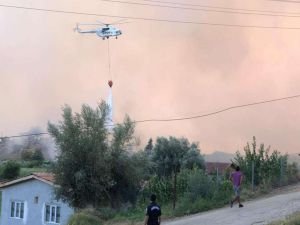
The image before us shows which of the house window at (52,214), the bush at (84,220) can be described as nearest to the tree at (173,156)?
the house window at (52,214)

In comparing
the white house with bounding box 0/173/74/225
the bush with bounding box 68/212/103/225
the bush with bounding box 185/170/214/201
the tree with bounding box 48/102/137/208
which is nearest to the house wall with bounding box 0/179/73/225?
the white house with bounding box 0/173/74/225

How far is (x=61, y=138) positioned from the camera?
1094 inches

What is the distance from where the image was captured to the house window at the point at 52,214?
34.6 m

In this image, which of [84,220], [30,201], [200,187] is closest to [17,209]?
[30,201]

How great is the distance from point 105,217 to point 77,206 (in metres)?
1.96

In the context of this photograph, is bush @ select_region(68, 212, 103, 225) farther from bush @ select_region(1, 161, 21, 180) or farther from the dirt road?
bush @ select_region(1, 161, 21, 180)

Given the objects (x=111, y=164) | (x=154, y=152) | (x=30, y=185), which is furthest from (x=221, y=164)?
(x=111, y=164)

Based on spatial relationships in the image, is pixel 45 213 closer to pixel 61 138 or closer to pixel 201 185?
pixel 61 138

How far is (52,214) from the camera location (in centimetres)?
3509

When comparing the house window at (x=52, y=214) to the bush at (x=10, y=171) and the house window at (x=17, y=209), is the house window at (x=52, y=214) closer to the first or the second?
the house window at (x=17, y=209)

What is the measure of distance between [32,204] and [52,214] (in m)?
2.43

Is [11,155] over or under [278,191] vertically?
over

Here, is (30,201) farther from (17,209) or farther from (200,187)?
(200,187)

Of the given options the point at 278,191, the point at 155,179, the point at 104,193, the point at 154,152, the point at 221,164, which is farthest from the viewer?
the point at 221,164
